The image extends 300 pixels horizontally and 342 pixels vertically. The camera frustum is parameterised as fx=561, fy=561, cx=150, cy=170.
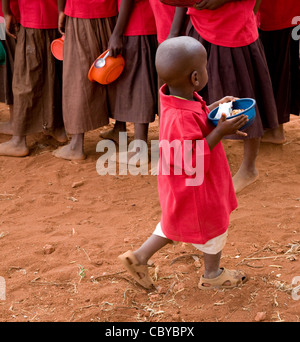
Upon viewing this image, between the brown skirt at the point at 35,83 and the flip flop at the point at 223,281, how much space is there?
101 inches

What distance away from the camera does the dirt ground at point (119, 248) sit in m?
2.68

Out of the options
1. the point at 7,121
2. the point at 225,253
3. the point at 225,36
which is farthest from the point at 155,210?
the point at 7,121

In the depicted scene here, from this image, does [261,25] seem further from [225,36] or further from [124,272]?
[124,272]

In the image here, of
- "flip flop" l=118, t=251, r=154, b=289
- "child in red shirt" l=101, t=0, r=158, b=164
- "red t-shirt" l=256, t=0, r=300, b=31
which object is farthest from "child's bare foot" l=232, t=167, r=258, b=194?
"flip flop" l=118, t=251, r=154, b=289

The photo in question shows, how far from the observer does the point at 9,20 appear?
4.68 metres

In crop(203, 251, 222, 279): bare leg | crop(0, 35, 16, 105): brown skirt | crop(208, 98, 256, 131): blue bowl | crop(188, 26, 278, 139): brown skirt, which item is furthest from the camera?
crop(0, 35, 16, 105): brown skirt

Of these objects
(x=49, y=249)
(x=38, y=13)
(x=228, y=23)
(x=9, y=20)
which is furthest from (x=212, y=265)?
(x=9, y=20)

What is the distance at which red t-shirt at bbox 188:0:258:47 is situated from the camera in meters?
3.53

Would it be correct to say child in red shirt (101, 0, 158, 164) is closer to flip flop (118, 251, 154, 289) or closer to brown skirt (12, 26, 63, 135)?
brown skirt (12, 26, 63, 135)

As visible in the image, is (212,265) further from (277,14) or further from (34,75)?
(34,75)

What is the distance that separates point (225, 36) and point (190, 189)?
4.96ft

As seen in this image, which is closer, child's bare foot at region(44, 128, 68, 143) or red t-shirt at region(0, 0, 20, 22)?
red t-shirt at region(0, 0, 20, 22)

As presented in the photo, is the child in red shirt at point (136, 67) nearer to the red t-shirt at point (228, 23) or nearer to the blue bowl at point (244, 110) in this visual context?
the red t-shirt at point (228, 23)

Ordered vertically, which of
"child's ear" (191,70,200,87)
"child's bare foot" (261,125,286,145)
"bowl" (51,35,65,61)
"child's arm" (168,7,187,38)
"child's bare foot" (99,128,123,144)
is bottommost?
"child's bare foot" (99,128,123,144)
